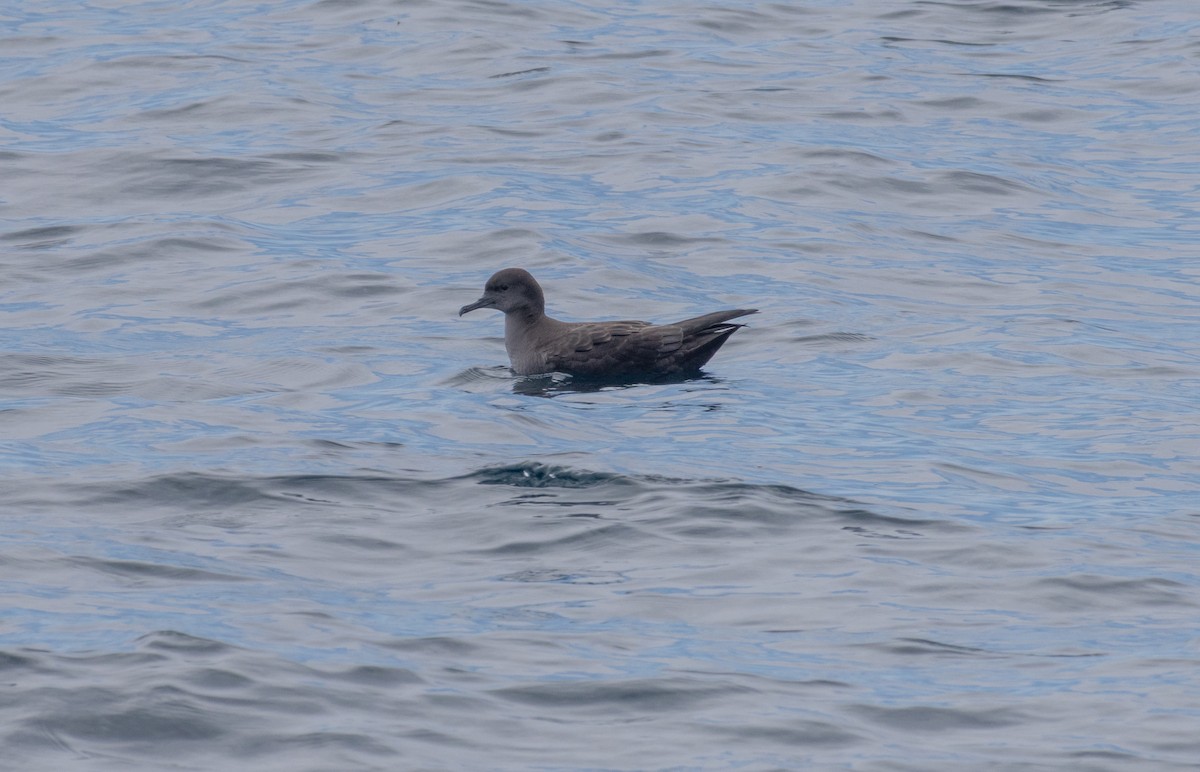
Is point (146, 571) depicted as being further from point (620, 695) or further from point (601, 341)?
point (601, 341)

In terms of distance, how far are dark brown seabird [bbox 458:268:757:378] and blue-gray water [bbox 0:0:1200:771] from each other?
25cm

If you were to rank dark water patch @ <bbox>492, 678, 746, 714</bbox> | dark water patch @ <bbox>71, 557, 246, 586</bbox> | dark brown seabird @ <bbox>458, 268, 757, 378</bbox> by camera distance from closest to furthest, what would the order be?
dark water patch @ <bbox>492, 678, 746, 714</bbox> → dark water patch @ <bbox>71, 557, 246, 586</bbox> → dark brown seabird @ <bbox>458, 268, 757, 378</bbox>

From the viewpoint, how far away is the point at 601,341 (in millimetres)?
11883

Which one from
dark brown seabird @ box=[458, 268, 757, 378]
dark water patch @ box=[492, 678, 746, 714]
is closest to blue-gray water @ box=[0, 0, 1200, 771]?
dark water patch @ box=[492, 678, 746, 714]

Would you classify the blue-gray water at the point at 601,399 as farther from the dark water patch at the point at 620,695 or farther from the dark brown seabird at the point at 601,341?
the dark brown seabird at the point at 601,341

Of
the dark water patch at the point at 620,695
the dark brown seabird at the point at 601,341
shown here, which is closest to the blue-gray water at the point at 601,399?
the dark water patch at the point at 620,695

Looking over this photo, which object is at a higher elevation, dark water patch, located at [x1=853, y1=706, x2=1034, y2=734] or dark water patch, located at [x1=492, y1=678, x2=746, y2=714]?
dark water patch, located at [x1=492, y1=678, x2=746, y2=714]

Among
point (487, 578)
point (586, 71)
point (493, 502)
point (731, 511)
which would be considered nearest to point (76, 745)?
point (487, 578)

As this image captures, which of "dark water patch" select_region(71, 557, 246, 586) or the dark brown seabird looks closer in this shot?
"dark water patch" select_region(71, 557, 246, 586)

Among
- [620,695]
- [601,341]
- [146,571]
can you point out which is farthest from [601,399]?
[620,695]

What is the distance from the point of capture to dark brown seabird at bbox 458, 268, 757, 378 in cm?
1174

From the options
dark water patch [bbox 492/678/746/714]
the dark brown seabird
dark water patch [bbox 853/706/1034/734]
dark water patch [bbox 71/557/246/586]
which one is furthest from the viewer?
the dark brown seabird

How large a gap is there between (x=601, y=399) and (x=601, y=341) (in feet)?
1.92

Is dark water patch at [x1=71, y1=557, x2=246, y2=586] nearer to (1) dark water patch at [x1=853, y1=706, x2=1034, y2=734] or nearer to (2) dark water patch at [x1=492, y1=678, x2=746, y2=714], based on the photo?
(2) dark water patch at [x1=492, y1=678, x2=746, y2=714]
